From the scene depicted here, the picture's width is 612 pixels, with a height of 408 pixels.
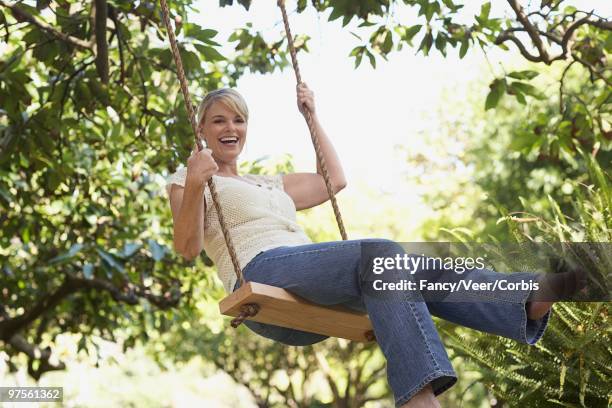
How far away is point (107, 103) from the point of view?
14.2 ft

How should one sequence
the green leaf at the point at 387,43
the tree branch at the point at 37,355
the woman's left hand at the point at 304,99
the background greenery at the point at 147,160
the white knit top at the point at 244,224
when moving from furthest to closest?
the tree branch at the point at 37,355
the green leaf at the point at 387,43
the background greenery at the point at 147,160
the woman's left hand at the point at 304,99
the white knit top at the point at 244,224

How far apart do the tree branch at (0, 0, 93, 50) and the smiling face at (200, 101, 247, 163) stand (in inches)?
46.7

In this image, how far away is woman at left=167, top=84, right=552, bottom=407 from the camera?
2182 millimetres

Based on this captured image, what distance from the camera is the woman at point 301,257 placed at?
2.18m

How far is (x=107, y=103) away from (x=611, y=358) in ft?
8.42

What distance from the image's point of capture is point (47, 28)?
12.6 ft

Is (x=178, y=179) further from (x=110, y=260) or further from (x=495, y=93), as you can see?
(x=110, y=260)

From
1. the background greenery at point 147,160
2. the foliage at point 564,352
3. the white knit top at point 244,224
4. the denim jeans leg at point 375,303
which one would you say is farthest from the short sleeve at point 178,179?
the foliage at point 564,352

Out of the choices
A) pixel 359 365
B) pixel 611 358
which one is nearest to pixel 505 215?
pixel 611 358

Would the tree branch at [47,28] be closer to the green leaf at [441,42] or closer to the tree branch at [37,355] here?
the green leaf at [441,42]

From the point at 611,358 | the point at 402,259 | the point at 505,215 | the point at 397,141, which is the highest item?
the point at 397,141

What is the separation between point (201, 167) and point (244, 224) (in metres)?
0.29

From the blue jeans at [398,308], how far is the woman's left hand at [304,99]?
0.68 meters

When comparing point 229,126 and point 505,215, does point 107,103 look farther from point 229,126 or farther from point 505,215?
point 505,215
